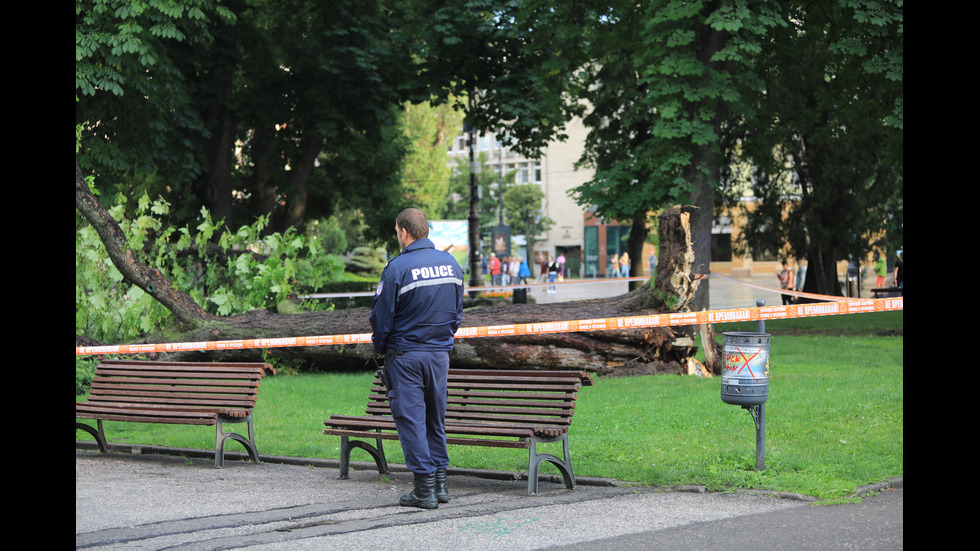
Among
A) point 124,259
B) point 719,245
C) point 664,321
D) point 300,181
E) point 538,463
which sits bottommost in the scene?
point 538,463

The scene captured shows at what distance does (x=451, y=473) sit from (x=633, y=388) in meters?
4.69

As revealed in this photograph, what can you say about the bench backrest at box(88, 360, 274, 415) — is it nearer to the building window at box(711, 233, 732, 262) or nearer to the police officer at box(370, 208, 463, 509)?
the police officer at box(370, 208, 463, 509)

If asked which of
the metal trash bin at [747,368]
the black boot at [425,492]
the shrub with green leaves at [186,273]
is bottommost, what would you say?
the black boot at [425,492]

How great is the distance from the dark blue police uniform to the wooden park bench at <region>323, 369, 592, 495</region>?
0.57 m

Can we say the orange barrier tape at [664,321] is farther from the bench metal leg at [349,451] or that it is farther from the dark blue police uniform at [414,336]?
the dark blue police uniform at [414,336]

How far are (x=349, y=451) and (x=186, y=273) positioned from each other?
944cm

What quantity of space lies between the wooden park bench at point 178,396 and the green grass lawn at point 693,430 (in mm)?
520

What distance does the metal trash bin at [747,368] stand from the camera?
6.65m

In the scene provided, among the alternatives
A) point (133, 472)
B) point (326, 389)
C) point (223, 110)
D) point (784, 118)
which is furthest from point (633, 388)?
point (223, 110)

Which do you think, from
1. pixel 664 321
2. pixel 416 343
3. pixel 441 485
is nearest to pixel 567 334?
pixel 664 321

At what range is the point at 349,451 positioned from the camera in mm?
7238

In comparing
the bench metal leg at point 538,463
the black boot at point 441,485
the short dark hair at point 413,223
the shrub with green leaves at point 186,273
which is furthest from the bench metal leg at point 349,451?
the shrub with green leaves at point 186,273

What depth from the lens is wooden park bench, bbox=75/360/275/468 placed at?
7961 mm

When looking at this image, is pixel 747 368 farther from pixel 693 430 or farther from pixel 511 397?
pixel 693 430
